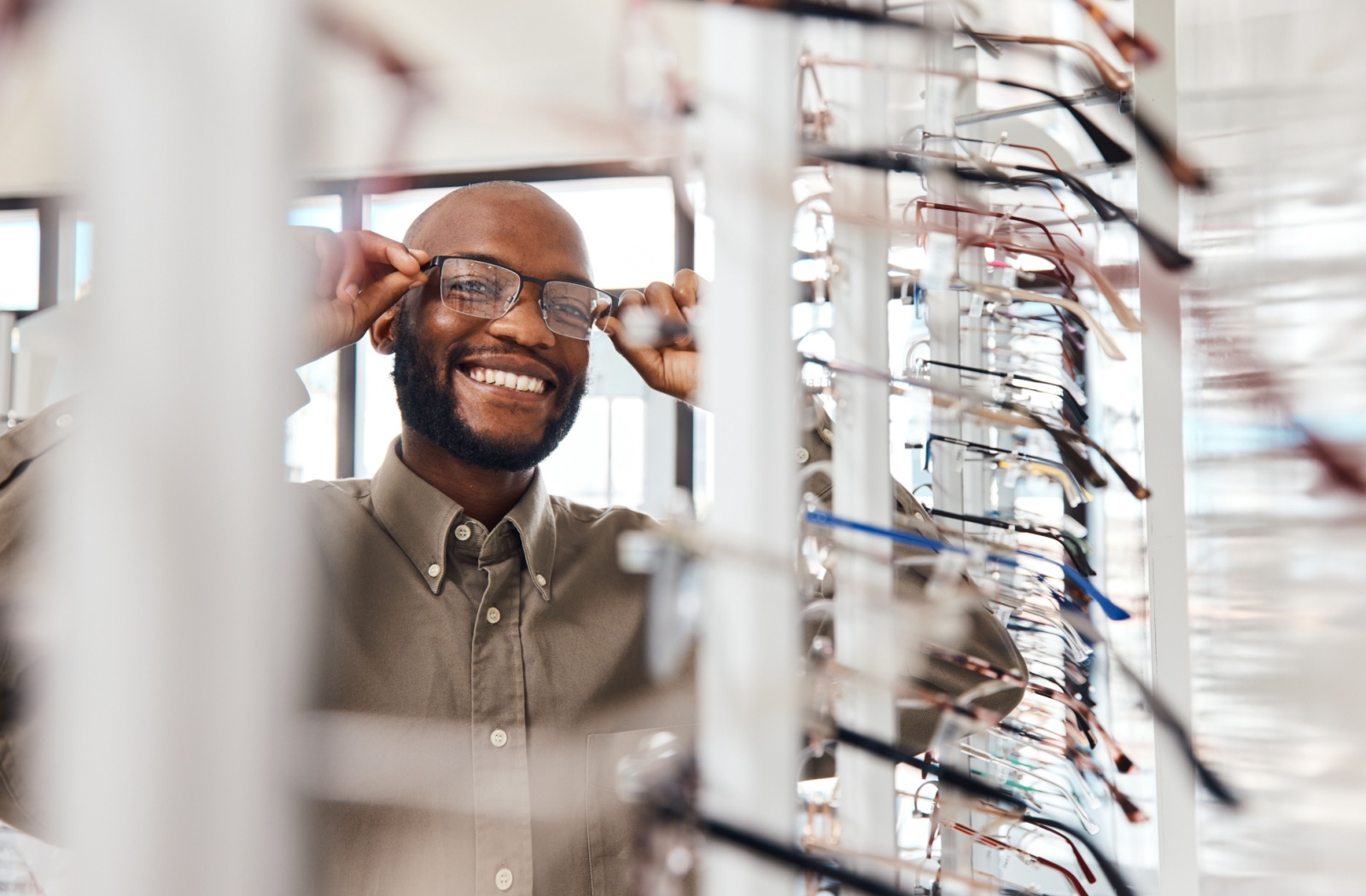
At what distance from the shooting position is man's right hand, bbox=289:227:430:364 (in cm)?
91

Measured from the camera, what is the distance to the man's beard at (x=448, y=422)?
134 cm

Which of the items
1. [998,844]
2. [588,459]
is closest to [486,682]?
[998,844]

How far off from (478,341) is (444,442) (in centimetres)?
14

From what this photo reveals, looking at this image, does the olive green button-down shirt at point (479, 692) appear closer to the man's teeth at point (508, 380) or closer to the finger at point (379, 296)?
the man's teeth at point (508, 380)

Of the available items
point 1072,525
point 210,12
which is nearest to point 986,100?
point 1072,525

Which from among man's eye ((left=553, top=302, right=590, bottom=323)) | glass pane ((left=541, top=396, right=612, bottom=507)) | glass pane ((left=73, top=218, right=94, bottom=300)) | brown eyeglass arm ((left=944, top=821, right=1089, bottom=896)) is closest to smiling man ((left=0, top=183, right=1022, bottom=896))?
man's eye ((left=553, top=302, right=590, bottom=323))

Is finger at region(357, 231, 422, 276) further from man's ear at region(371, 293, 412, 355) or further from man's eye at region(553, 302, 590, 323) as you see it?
man's ear at region(371, 293, 412, 355)

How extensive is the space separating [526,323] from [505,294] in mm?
45

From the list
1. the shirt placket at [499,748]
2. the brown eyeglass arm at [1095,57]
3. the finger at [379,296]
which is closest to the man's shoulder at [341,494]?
the shirt placket at [499,748]

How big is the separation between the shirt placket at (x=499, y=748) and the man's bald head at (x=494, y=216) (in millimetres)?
444

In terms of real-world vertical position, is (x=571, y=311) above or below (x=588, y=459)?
above

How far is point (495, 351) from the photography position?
1340mm

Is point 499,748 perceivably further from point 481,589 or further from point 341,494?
point 341,494

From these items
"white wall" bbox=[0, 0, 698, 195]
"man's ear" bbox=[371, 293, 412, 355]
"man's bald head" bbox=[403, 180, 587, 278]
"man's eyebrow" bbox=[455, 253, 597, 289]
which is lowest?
"white wall" bbox=[0, 0, 698, 195]
